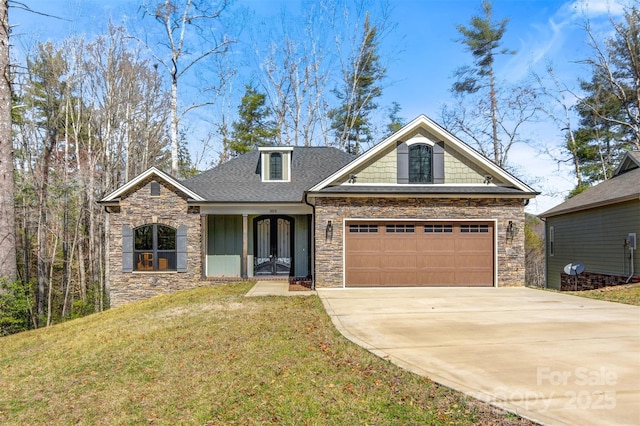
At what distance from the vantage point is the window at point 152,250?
14.4 metres

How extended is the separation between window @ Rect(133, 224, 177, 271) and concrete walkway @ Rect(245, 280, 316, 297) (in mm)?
3408

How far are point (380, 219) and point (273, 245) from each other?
4.64m

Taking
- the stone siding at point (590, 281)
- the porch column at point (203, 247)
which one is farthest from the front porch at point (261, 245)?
the stone siding at point (590, 281)

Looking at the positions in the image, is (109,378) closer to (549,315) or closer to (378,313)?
(378,313)

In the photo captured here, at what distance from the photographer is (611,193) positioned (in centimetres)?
1548

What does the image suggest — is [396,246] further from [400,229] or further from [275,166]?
[275,166]

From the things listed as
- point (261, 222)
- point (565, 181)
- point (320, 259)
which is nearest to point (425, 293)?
point (320, 259)

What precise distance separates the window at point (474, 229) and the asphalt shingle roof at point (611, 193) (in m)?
5.33

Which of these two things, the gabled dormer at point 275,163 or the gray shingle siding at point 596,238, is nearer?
the gray shingle siding at point 596,238

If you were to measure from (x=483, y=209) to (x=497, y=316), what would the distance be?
17.3ft

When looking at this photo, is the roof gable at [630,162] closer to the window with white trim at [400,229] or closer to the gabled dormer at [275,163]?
the window with white trim at [400,229]

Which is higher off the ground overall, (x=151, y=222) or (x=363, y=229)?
(x=151, y=222)

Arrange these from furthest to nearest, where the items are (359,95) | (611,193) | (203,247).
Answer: (359,95), (611,193), (203,247)

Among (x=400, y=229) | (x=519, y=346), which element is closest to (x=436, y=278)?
(x=400, y=229)
